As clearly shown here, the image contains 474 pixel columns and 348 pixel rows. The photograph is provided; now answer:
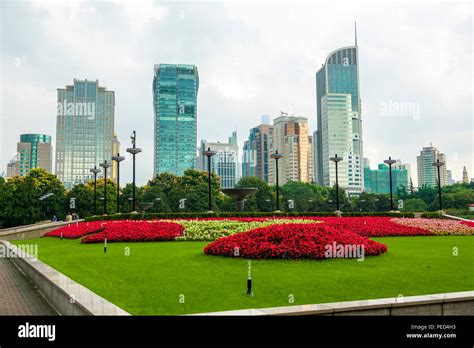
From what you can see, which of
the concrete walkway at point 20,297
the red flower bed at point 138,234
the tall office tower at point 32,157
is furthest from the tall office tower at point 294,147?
the concrete walkway at point 20,297

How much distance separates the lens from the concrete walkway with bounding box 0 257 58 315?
24.5 feet

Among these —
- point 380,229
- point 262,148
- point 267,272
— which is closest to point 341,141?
point 262,148

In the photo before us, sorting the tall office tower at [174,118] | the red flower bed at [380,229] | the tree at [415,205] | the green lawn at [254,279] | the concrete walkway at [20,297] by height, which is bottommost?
the concrete walkway at [20,297]

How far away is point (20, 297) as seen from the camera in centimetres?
870

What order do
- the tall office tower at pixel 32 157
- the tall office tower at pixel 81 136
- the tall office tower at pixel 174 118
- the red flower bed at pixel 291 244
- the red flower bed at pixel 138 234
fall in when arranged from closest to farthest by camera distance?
the red flower bed at pixel 291 244, the red flower bed at pixel 138 234, the tall office tower at pixel 32 157, the tall office tower at pixel 81 136, the tall office tower at pixel 174 118

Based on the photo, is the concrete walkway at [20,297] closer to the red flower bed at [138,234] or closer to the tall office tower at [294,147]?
the red flower bed at [138,234]

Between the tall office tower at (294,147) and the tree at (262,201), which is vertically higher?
the tall office tower at (294,147)

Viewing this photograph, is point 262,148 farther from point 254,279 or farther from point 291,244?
point 254,279

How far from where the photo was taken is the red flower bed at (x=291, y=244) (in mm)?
11414

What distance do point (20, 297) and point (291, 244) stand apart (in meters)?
6.45

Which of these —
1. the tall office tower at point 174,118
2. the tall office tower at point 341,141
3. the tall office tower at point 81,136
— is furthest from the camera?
the tall office tower at point 174,118

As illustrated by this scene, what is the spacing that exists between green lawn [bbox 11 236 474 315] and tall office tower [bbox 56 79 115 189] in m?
151

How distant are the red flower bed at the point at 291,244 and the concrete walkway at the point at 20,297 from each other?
4854 mm
